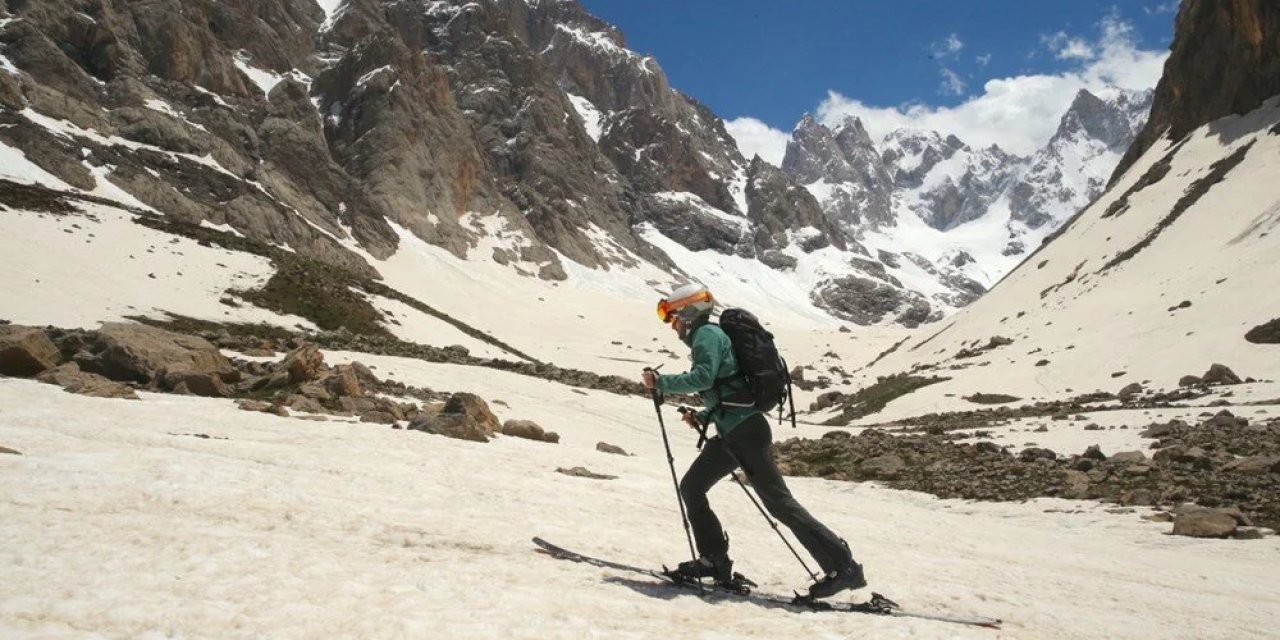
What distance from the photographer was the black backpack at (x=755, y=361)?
738 cm

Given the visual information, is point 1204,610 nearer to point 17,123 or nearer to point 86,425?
point 86,425

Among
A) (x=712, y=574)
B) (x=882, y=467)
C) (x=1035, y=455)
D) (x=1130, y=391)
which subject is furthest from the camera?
(x=1130, y=391)

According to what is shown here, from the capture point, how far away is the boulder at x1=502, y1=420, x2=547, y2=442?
18902mm

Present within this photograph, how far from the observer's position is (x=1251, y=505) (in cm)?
1355

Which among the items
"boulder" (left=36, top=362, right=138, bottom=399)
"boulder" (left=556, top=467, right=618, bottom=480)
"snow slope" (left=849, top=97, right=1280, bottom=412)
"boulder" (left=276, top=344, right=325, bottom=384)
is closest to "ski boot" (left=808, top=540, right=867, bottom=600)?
"boulder" (left=556, top=467, right=618, bottom=480)

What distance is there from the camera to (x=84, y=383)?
14258 millimetres

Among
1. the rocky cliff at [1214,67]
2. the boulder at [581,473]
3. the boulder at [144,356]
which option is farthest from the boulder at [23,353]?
the rocky cliff at [1214,67]

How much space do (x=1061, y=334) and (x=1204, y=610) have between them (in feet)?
137

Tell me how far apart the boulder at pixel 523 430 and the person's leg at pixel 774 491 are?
12.0 metres

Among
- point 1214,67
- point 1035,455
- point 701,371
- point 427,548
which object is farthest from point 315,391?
point 1214,67

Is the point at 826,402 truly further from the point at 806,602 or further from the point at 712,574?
the point at 806,602

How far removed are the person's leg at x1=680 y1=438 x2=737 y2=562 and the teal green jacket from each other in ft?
0.94

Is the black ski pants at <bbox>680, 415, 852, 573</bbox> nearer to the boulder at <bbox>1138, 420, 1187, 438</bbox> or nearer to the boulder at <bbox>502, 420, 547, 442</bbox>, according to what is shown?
the boulder at <bbox>502, 420, 547, 442</bbox>

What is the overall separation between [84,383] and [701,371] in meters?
12.6
